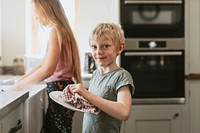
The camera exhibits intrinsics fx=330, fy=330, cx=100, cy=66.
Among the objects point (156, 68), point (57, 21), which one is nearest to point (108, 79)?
point (57, 21)

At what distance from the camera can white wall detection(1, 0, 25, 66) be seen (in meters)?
2.98

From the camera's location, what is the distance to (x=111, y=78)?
1287mm

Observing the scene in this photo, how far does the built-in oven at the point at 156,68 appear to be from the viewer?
2604 millimetres

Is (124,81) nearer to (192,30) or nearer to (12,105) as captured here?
(12,105)

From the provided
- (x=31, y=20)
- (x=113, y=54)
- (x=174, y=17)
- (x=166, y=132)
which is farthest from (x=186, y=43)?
(x=113, y=54)

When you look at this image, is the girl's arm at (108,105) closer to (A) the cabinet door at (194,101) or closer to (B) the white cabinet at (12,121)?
(B) the white cabinet at (12,121)

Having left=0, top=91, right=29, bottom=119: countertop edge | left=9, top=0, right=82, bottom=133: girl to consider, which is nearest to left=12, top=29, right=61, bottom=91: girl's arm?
left=9, top=0, right=82, bottom=133: girl

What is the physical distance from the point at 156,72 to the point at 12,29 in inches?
53.3

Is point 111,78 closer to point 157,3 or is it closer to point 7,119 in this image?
point 7,119

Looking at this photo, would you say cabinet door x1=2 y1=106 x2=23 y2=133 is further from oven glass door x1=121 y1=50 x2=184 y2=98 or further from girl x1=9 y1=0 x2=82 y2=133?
oven glass door x1=121 y1=50 x2=184 y2=98

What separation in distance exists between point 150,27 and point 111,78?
1418 mm

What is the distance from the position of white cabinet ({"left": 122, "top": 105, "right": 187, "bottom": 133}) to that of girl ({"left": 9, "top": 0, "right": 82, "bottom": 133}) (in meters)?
0.92

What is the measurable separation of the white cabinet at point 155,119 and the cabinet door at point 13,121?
1.33m

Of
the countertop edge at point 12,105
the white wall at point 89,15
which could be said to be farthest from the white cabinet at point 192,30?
the countertop edge at point 12,105
